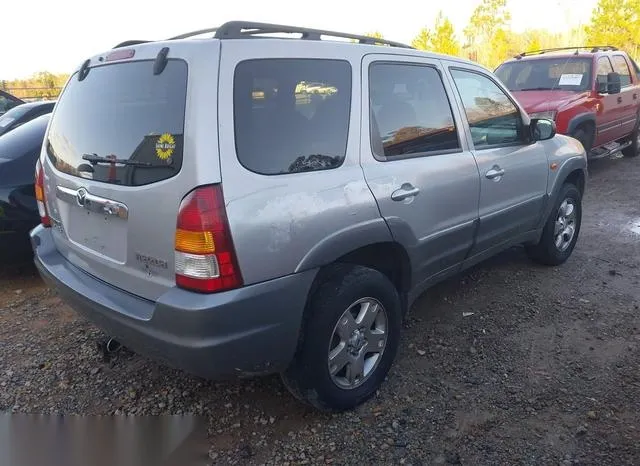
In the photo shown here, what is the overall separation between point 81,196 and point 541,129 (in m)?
3.22

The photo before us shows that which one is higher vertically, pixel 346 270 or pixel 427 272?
pixel 346 270

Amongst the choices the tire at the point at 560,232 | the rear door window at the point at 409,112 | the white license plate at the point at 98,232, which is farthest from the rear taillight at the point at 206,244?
the tire at the point at 560,232

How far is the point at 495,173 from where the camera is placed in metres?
3.51

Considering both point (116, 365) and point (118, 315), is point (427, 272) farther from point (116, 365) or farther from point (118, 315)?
point (116, 365)

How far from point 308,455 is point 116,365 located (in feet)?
4.65

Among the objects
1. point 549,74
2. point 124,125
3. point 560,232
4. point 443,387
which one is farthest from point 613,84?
point 124,125

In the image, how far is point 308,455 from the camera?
2441mm

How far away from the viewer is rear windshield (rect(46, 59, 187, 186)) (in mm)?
2158

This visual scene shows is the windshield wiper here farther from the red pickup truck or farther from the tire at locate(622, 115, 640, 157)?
the tire at locate(622, 115, 640, 157)

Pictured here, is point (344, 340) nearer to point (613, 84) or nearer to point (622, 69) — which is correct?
point (613, 84)

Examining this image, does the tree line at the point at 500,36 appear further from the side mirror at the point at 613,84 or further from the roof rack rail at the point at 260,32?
the roof rack rail at the point at 260,32

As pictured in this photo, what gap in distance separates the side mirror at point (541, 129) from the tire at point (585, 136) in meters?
3.62

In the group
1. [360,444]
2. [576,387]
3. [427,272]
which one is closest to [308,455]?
[360,444]

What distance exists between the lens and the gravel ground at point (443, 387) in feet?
8.13
